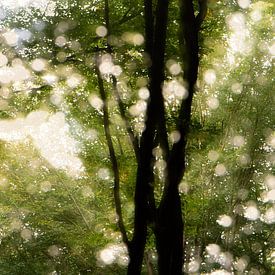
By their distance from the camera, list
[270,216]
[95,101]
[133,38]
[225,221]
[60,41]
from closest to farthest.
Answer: [60,41], [133,38], [95,101], [225,221], [270,216]

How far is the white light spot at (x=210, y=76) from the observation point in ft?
48.5

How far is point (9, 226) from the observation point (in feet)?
71.2

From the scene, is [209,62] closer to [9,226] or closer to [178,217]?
[178,217]

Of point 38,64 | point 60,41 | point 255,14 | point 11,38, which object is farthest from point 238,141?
point 11,38

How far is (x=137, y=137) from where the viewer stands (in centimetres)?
811

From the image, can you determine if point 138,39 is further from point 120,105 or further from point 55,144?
point 55,144

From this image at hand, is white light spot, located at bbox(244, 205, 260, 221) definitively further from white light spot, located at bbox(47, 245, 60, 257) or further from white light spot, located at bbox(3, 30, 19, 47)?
white light spot, located at bbox(3, 30, 19, 47)

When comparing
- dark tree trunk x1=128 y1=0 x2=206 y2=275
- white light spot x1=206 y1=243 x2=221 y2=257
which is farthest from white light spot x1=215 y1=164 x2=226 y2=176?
dark tree trunk x1=128 y1=0 x2=206 y2=275

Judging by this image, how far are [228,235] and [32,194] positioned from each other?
9.64 m

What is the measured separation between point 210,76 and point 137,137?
8.49 m

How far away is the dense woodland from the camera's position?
631cm

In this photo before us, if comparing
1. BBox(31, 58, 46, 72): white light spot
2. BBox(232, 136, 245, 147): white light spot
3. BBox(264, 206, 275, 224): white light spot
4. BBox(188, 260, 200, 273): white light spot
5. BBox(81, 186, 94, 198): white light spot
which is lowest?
BBox(31, 58, 46, 72): white light spot

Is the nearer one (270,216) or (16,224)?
(270,216)

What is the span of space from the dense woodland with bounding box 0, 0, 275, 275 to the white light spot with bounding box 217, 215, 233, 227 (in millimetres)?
81
